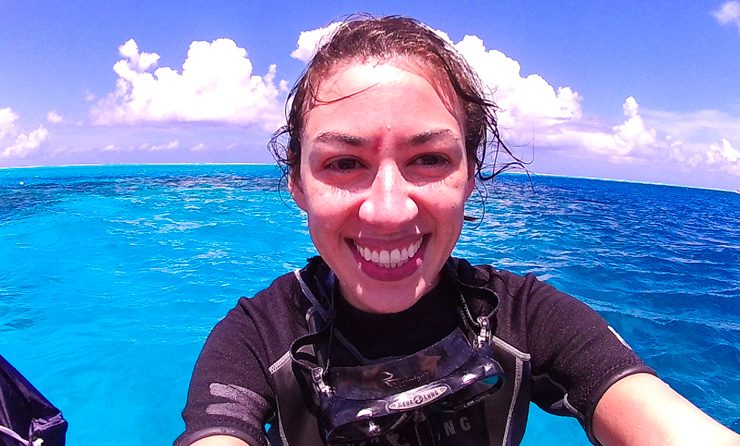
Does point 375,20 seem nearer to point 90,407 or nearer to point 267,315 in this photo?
point 267,315

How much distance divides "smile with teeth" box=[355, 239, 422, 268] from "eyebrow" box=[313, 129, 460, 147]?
0.28 meters

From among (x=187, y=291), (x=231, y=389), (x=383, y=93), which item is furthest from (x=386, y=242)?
(x=187, y=291)

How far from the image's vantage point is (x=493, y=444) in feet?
5.14

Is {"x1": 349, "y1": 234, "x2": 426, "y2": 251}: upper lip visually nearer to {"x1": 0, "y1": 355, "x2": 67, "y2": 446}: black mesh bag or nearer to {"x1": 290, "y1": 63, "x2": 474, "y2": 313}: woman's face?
{"x1": 290, "y1": 63, "x2": 474, "y2": 313}: woman's face

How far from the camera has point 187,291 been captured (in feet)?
23.7

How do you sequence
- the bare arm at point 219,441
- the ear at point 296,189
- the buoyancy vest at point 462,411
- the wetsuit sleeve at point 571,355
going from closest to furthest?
the bare arm at point 219,441, the wetsuit sleeve at point 571,355, the buoyancy vest at point 462,411, the ear at point 296,189

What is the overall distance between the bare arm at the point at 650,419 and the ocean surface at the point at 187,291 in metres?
3.19

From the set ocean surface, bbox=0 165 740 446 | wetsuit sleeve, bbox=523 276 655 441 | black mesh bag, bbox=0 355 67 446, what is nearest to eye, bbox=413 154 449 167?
wetsuit sleeve, bbox=523 276 655 441

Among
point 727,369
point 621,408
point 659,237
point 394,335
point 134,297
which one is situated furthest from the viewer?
point 659,237

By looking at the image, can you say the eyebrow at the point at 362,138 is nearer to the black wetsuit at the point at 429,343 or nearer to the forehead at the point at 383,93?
the forehead at the point at 383,93

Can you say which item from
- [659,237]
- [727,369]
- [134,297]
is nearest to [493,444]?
[727,369]

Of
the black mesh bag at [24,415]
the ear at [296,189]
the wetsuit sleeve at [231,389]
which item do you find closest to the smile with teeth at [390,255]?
the ear at [296,189]

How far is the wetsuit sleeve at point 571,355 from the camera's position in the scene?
1.32 metres

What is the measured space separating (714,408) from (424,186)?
4842 mm
